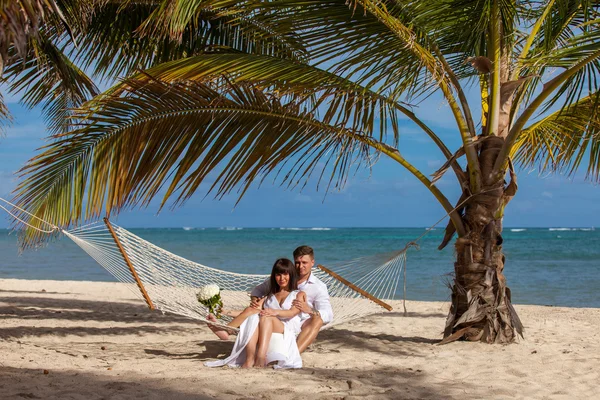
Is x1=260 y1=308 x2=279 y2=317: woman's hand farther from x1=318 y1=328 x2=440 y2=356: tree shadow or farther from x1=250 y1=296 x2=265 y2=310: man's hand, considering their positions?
x1=318 y1=328 x2=440 y2=356: tree shadow

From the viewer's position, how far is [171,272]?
3932mm

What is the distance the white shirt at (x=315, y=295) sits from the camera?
11.0 feet

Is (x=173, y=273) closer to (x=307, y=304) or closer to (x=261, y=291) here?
(x=261, y=291)

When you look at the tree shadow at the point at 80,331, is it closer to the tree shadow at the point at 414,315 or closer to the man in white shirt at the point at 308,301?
the man in white shirt at the point at 308,301

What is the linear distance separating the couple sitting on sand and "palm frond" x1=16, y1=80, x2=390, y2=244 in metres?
0.48

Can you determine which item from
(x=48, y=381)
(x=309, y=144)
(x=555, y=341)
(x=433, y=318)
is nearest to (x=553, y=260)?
A: (x=433, y=318)

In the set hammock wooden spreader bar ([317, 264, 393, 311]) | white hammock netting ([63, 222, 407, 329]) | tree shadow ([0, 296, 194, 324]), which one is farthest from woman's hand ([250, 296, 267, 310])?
tree shadow ([0, 296, 194, 324])

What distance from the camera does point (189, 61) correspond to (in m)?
3.32

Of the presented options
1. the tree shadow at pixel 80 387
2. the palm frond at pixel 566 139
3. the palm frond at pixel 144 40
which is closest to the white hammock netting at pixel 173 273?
the tree shadow at pixel 80 387

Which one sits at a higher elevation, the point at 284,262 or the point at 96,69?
the point at 96,69

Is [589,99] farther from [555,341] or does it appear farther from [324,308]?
[324,308]

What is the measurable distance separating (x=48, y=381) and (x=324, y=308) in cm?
132

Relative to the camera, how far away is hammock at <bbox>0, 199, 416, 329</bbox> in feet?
11.6

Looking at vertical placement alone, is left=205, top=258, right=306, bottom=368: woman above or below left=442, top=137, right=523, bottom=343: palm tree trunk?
below
